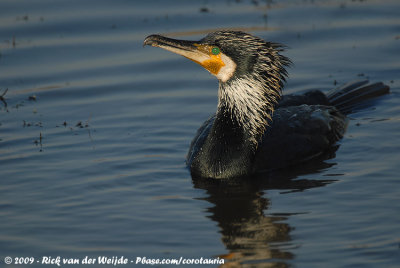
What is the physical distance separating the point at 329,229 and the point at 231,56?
2454 mm

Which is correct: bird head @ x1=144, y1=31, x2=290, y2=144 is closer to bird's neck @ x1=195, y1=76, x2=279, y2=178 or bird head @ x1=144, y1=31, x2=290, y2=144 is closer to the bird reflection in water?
bird's neck @ x1=195, y1=76, x2=279, y2=178

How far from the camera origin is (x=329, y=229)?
695 centimetres

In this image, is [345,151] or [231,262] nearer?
[231,262]

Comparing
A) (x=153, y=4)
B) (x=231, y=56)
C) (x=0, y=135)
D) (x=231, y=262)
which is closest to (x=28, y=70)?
(x=0, y=135)

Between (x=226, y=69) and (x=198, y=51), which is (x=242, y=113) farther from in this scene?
(x=198, y=51)

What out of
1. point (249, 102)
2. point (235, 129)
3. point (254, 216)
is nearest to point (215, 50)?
point (249, 102)

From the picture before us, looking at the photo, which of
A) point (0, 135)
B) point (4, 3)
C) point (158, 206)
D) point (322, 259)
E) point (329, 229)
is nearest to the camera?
point (322, 259)

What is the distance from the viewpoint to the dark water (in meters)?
6.86

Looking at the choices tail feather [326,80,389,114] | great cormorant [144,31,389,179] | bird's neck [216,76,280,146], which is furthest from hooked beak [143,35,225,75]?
tail feather [326,80,389,114]

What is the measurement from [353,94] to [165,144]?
10.1ft

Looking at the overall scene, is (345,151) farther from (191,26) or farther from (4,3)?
(4,3)

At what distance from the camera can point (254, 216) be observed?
746 centimetres

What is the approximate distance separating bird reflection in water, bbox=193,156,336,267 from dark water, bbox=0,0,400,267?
0.07 ft

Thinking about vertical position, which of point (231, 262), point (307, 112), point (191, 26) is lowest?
point (231, 262)
